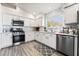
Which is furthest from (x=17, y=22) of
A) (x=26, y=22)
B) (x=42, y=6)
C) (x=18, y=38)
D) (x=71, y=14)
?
(x=71, y=14)

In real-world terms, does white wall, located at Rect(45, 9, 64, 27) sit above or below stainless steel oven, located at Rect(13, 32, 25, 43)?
above

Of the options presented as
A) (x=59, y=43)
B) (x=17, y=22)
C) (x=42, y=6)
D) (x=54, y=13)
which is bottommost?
(x=59, y=43)

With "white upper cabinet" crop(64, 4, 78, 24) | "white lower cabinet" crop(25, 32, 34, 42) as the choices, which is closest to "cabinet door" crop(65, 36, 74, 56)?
"white upper cabinet" crop(64, 4, 78, 24)

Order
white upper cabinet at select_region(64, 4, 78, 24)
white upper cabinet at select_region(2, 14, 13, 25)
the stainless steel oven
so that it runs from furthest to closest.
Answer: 1. the stainless steel oven
2. white upper cabinet at select_region(2, 14, 13, 25)
3. white upper cabinet at select_region(64, 4, 78, 24)

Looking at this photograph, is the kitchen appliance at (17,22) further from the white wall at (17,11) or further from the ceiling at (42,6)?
the ceiling at (42,6)

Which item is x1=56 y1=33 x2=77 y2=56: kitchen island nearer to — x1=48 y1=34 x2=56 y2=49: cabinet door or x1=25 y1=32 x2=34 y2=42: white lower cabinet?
x1=48 y1=34 x2=56 y2=49: cabinet door

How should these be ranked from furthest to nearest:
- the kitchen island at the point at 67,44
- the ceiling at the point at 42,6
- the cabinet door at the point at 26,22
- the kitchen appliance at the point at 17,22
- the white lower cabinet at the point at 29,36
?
1. the cabinet door at the point at 26,22
2. the white lower cabinet at the point at 29,36
3. the kitchen appliance at the point at 17,22
4. the ceiling at the point at 42,6
5. the kitchen island at the point at 67,44

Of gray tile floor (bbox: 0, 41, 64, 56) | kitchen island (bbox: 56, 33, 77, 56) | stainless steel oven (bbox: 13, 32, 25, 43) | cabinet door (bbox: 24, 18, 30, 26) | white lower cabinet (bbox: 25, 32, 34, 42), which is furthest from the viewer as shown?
cabinet door (bbox: 24, 18, 30, 26)

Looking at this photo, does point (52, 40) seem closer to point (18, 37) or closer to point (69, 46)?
point (69, 46)

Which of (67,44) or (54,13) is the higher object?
(54,13)

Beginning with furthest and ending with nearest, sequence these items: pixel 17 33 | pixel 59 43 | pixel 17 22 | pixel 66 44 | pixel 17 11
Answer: pixel 17 11 → pixel 17 22 → pixel 17 33 → pixel 59 43 → pixel 66 44

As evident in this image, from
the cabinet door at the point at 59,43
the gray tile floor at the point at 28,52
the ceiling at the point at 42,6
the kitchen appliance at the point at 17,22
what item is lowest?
the gray tile floor at the point at 28,52

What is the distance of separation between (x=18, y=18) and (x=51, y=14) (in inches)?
81.3

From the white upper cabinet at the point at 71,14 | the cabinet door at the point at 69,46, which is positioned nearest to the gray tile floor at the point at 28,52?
the cabinet door at the point at 69,46
